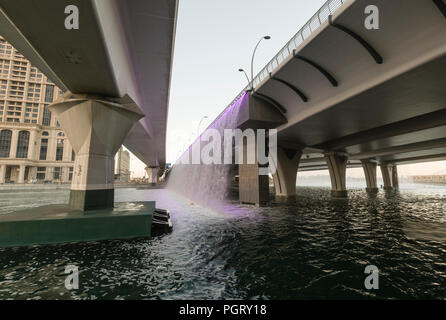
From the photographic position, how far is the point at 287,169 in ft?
103

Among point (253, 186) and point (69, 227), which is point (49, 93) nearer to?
point (253, 186)

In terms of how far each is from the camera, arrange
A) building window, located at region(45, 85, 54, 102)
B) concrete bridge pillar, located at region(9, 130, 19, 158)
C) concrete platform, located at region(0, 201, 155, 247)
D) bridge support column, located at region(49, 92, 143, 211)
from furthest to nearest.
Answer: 1. building window, located at region(45, 85, 54, 102)
2. concrete bridge pillar, located at region(9, 130, 19, 158)
3. bridge support column, located at region(49, 92, 143, 211)
4. concrete platform, located at region(0, 201, 155, 247)

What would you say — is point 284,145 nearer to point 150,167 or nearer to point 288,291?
point 288,291

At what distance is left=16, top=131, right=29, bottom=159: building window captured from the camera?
95713 millimetres

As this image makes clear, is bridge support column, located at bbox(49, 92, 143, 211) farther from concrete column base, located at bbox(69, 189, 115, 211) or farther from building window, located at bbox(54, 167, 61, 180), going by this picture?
building window, located at bbox(54, 167, 61, 180)

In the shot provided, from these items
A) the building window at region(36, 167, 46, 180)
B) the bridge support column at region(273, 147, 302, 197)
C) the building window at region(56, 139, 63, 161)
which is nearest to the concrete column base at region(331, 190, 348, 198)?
the bridge support column at region(273, 147, 302, 197)

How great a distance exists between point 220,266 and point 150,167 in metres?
A: 78.5

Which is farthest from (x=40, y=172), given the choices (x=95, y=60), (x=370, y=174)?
(x=370, y=174)

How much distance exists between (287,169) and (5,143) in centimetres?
12590

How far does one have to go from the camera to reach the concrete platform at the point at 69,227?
8.45 m

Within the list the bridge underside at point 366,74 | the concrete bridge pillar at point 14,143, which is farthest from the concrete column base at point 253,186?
the concrete bridge pillar at point 14,143

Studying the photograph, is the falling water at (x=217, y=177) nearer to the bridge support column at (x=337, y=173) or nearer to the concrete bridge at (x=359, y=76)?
the concrete bridge at (x=359, y=76)

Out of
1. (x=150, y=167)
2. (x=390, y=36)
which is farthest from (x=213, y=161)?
(x=150, y=167)
